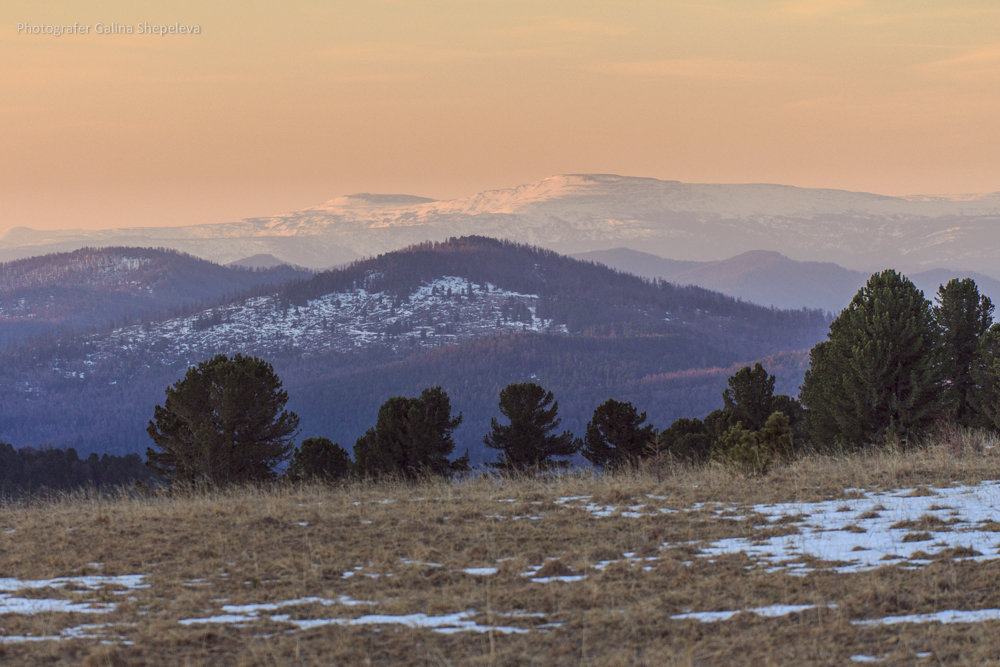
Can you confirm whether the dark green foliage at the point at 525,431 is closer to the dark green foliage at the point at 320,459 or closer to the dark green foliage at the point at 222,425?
the dark green foliage at the point at 320,459

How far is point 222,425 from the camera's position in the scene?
30344 millimetres

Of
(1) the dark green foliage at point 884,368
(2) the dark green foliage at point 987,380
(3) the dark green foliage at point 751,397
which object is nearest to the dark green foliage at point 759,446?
(1) the dark green foliage at point 884,368

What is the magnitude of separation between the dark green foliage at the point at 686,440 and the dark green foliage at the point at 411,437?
722 cm

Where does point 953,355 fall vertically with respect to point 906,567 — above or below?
above

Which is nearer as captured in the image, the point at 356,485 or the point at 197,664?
the point at 197,664

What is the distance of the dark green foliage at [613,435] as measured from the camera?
131 feet

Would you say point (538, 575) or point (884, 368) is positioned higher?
point (884, 368)

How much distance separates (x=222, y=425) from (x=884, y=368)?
18.6m

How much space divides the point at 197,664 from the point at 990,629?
691 cm

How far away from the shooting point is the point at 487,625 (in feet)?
32.8

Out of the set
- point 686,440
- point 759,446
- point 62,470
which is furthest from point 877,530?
point 62,470

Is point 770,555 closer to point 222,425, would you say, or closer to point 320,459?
point 222,425

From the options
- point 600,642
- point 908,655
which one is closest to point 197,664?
point 600,642

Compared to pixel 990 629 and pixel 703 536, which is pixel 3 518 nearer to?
pixel 703 536
